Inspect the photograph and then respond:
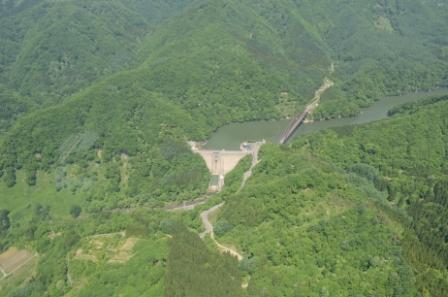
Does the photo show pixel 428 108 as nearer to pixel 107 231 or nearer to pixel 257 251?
pixel 257 251

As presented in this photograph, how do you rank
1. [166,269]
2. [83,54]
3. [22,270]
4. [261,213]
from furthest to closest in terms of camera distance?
[83,54] → [22,270] → [261,213] → [166,269]

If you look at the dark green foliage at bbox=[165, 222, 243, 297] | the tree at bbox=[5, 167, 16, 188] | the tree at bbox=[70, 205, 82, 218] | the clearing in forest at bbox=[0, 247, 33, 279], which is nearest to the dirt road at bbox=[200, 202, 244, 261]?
the dark green foliage at bbox=[165, 222, 243, 297]

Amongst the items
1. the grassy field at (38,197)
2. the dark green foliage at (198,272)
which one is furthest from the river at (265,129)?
the dark green foliage at (198,272)

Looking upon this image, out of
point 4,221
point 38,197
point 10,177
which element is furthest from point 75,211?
point 10,177

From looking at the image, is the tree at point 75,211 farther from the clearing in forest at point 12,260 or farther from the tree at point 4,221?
the clearing in forest at point 12,260

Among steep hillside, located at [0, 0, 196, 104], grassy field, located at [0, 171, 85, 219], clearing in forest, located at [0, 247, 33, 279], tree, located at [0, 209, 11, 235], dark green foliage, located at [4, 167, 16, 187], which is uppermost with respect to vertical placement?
steep hillside, located at [0, 0, 196, 104]

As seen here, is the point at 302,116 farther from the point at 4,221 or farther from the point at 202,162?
the point at 4,221

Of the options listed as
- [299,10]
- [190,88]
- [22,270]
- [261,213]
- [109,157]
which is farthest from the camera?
[299,10]

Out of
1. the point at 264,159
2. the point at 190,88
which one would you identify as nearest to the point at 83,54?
the point at 190,88

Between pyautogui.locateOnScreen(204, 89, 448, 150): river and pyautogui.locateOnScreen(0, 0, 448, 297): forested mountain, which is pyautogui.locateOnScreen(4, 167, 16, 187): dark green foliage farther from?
pyautogui.locateOnScreen(204, 89, 448, 150): river
